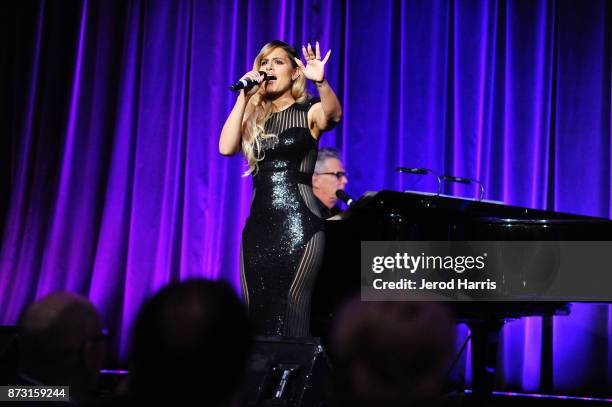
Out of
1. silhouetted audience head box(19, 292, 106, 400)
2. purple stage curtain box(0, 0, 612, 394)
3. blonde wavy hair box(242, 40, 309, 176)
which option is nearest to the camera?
Result: silhouetted audience head box(19, 292, 106, 400)

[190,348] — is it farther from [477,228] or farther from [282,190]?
[477,228]

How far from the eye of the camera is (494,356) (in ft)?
12.5

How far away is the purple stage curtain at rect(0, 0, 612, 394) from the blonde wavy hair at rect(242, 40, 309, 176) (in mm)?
2056

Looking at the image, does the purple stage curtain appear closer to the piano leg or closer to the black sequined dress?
the piano leg

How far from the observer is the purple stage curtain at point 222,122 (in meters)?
5.33

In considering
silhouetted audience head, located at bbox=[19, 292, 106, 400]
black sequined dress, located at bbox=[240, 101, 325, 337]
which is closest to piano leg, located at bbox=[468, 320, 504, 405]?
black sequined dress, located at bbox=[240, 101, 325, 337]

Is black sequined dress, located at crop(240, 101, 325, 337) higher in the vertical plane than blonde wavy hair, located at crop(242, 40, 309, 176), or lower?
lower

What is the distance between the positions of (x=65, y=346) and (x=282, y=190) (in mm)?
1980

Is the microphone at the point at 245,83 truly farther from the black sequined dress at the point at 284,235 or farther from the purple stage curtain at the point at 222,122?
the purple stage curtain at the point at 222,122

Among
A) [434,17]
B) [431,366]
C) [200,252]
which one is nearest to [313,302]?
[200,252]

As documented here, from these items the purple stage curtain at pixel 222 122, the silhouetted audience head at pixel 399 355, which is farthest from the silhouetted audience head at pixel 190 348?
the purple stage curtain at pixel 222 122

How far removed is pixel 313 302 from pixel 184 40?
2904 millimetres

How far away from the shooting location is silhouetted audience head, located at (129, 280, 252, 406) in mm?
1118

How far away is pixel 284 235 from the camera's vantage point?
11.2 feet
